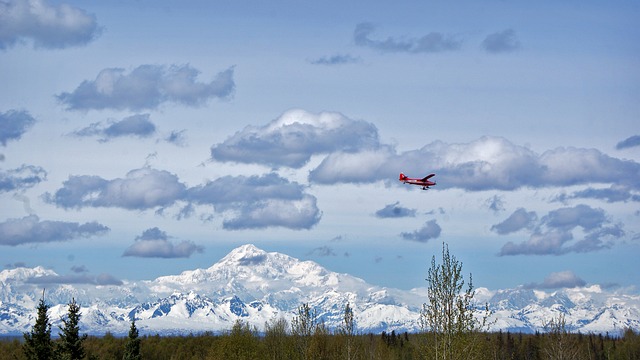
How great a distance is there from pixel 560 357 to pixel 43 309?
57165 millimetres

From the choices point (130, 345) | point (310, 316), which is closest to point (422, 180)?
point (310, 316)

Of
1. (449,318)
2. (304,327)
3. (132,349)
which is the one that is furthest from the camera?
(132,349)

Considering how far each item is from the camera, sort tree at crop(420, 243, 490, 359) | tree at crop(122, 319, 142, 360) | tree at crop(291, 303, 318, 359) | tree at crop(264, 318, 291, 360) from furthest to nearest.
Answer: tree at crop(264, 318, 291, 360), tree at crop(122, 319, 142, 360), tree at crop(291, 303, 318, 359), tree at crop(420, 243, 490, 359)

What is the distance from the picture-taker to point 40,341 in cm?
8838

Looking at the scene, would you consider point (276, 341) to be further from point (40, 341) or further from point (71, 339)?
point (71, 339)

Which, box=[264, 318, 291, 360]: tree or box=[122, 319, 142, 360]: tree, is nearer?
box=[122, 319, 142, 360]: tree

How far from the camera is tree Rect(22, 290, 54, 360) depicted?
8769 centimetres

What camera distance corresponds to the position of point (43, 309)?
3479 inches

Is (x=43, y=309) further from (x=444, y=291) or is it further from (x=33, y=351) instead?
(x=444, y=291)

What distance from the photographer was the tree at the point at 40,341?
288ft

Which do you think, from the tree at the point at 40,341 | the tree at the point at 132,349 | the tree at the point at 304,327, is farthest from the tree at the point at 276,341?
the tree at the point at 40,341

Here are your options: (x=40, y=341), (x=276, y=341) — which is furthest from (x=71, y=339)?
(x=276, y=341)

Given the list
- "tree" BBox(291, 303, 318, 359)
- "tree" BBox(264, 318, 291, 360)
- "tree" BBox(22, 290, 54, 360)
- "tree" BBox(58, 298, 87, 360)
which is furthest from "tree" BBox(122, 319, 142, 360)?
"tree" BBox(264, 318, 291, 360)

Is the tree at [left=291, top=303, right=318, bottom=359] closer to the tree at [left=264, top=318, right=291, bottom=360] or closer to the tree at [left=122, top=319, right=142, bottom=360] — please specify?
the tree at [left=122, top=319, right=142, bottom=360]
